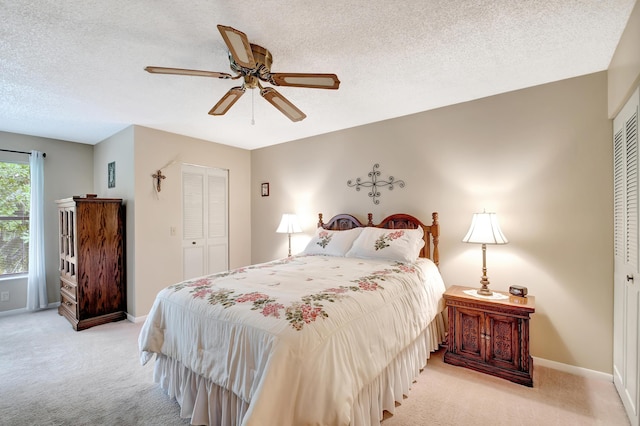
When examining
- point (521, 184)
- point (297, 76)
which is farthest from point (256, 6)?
point (521, 184)

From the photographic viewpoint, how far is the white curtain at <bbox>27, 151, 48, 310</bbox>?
161 inches

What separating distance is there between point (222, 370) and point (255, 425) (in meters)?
0.46

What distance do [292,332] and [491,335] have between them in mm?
1947

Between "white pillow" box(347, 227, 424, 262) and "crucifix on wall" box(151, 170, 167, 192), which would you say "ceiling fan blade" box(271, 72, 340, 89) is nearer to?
"white pillow" box(347, 227, 424, 262)

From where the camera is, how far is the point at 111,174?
4.21 m

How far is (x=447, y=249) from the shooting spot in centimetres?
313

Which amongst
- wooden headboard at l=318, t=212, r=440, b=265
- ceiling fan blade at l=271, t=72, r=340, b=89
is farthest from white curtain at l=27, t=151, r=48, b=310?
ceiling fan blade at l=271, t=72, r=340, b=89

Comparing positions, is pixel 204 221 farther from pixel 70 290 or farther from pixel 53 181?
pixel 53 181

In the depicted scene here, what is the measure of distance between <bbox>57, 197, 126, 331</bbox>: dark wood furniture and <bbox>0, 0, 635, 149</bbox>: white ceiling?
1.19m

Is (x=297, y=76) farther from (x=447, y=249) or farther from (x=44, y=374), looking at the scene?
(x=44, y=374)

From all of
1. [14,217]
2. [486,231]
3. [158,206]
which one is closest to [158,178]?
[158,206]

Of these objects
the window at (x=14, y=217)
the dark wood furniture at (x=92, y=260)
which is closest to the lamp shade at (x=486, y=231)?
the dark wood furniture at (x=92, y=260)

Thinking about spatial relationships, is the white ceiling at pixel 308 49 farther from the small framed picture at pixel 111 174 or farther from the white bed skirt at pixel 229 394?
the white bed skirt at pixel 229 394

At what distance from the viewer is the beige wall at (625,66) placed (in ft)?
5.44
